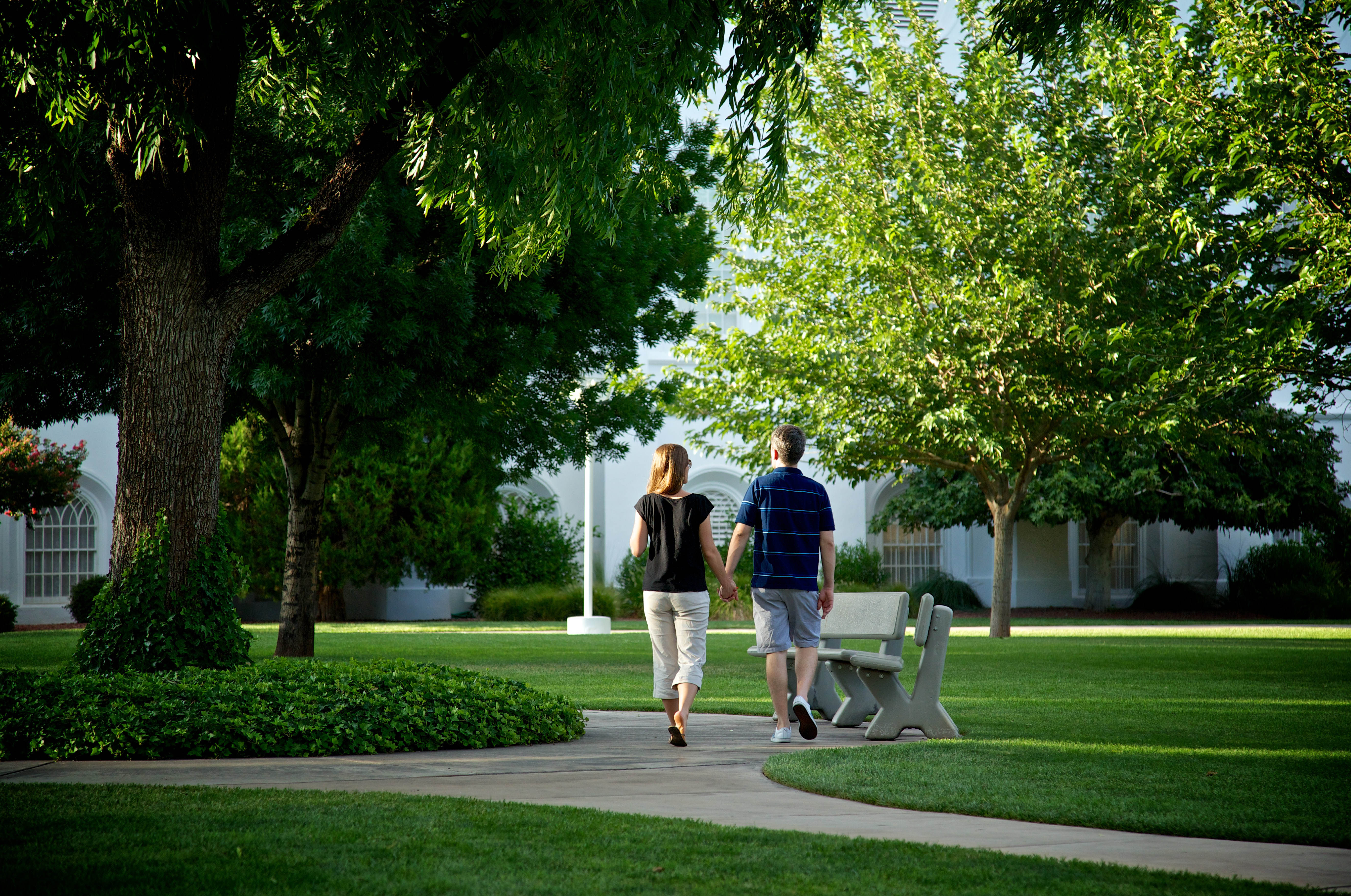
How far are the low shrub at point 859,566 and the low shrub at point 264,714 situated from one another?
22.0 meters

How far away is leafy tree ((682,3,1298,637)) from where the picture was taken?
17.4 metres

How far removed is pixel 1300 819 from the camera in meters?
4.86

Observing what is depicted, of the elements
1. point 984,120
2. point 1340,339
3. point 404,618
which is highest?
point 984,120

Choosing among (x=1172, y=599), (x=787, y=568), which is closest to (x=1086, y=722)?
(x=787, y=568)

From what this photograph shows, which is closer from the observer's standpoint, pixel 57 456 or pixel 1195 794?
pixel 1195 794

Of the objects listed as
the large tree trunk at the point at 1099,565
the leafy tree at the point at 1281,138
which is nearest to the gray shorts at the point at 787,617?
the leafy tree at the point at 1281,138

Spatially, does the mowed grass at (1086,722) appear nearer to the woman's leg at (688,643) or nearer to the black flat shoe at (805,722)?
the black flat shoe at (805,722)

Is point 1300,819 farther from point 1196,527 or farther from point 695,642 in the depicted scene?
point 1196,527

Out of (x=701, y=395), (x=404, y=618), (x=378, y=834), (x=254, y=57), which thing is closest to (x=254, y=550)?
(x=404, y=618)

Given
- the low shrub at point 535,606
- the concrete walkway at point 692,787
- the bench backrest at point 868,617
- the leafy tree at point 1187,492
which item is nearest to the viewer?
the concrete walkway at point 692,787

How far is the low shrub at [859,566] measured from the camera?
29375 mm

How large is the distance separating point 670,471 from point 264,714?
2.73m

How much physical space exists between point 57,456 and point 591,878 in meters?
20.2

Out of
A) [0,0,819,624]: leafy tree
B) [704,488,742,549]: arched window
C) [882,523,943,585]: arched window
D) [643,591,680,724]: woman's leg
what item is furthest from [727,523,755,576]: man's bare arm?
[882,523,943,585]: arched window
